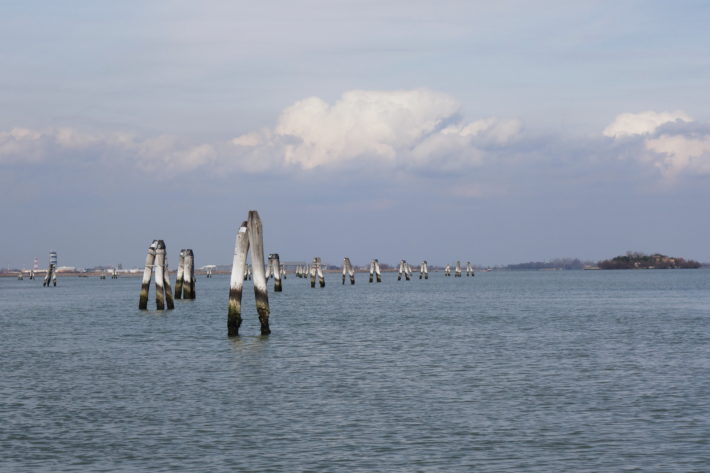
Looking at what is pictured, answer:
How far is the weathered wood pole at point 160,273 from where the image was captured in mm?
53781

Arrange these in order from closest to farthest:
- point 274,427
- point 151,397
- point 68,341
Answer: point 274,427
point 151,397
point 68,341

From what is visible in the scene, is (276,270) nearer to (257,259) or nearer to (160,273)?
(160,273)

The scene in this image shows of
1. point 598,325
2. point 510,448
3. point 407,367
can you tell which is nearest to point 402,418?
point 510,448

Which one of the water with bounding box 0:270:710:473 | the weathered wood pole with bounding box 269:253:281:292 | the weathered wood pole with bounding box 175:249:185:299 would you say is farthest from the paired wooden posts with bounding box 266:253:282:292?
the water with bounding box 0:270:710:473

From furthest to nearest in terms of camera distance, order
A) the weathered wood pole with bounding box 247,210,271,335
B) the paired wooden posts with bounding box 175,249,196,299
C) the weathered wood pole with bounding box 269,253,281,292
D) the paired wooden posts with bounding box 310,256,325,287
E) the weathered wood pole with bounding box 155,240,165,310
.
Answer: the paired wooden posts with bounding box 310,256,325,287
the weathered wood pole with bounding box 269,253,281,292
the paired wooden posts with bounding box 175,249,196,299
the weathered wood pole with bounding box 155,240,165,310
the weathered wood pole with bounding box 247,210,271,335

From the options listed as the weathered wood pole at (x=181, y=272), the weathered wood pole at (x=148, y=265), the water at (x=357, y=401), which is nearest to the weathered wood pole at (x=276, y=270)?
the weathered wood pole at (x=181, y=272)

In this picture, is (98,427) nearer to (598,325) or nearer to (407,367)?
(407,367)

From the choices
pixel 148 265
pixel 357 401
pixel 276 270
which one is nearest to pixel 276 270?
pixel 276 270

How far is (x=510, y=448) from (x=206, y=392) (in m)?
8.93

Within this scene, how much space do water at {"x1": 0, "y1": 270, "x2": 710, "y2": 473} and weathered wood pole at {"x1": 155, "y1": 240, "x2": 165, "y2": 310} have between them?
43.0 feet

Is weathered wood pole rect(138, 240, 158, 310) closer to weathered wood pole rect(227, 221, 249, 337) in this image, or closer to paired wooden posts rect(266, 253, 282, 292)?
weathered wood pole rect(227, 221, 249, 337)

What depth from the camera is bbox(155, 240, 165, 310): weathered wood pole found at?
53781 millimetres

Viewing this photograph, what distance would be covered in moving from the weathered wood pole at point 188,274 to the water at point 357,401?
2235 cm

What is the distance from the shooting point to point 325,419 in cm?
1847
